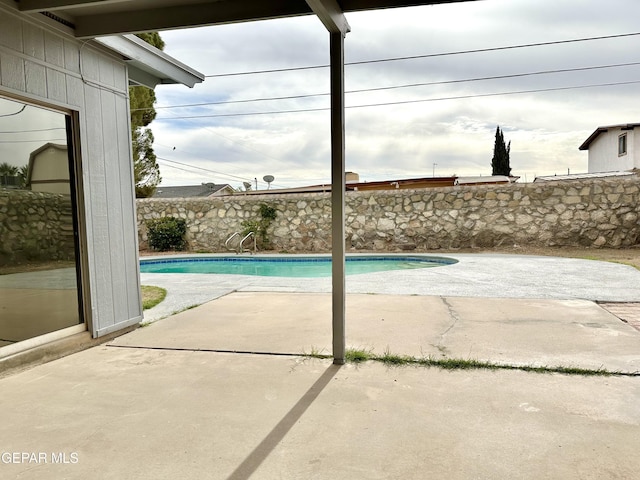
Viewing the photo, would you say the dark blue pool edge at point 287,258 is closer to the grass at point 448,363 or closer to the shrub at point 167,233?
the shrub at point 167,233

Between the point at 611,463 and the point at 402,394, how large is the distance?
102 centimetres

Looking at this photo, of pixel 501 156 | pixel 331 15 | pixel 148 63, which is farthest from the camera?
pixel 501 156

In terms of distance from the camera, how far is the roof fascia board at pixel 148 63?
143 inches

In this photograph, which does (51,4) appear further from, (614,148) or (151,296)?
(614,148)

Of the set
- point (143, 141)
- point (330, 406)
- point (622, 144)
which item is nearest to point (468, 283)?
point (330, 406)

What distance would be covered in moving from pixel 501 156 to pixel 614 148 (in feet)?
24.3

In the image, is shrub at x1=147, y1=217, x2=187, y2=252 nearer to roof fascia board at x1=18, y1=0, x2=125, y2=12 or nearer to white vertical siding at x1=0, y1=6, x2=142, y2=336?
white vertical siding at x1=0, y1=6, x2=142, y2=336

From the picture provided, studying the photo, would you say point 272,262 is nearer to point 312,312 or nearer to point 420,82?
point 312,312

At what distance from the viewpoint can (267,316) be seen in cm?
434

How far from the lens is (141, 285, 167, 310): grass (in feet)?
16.5

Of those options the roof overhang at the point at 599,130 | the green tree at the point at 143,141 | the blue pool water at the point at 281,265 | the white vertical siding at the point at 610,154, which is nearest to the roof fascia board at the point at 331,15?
the blue pool water at the point at 281,265

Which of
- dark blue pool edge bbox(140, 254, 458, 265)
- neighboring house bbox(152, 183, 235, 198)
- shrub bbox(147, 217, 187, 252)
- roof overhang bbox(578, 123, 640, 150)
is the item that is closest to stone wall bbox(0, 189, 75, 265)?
dark blue pool edge bbox(140, 254, 458, 265)

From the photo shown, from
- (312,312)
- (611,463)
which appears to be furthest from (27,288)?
(611,463)

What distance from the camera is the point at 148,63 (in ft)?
12.8
